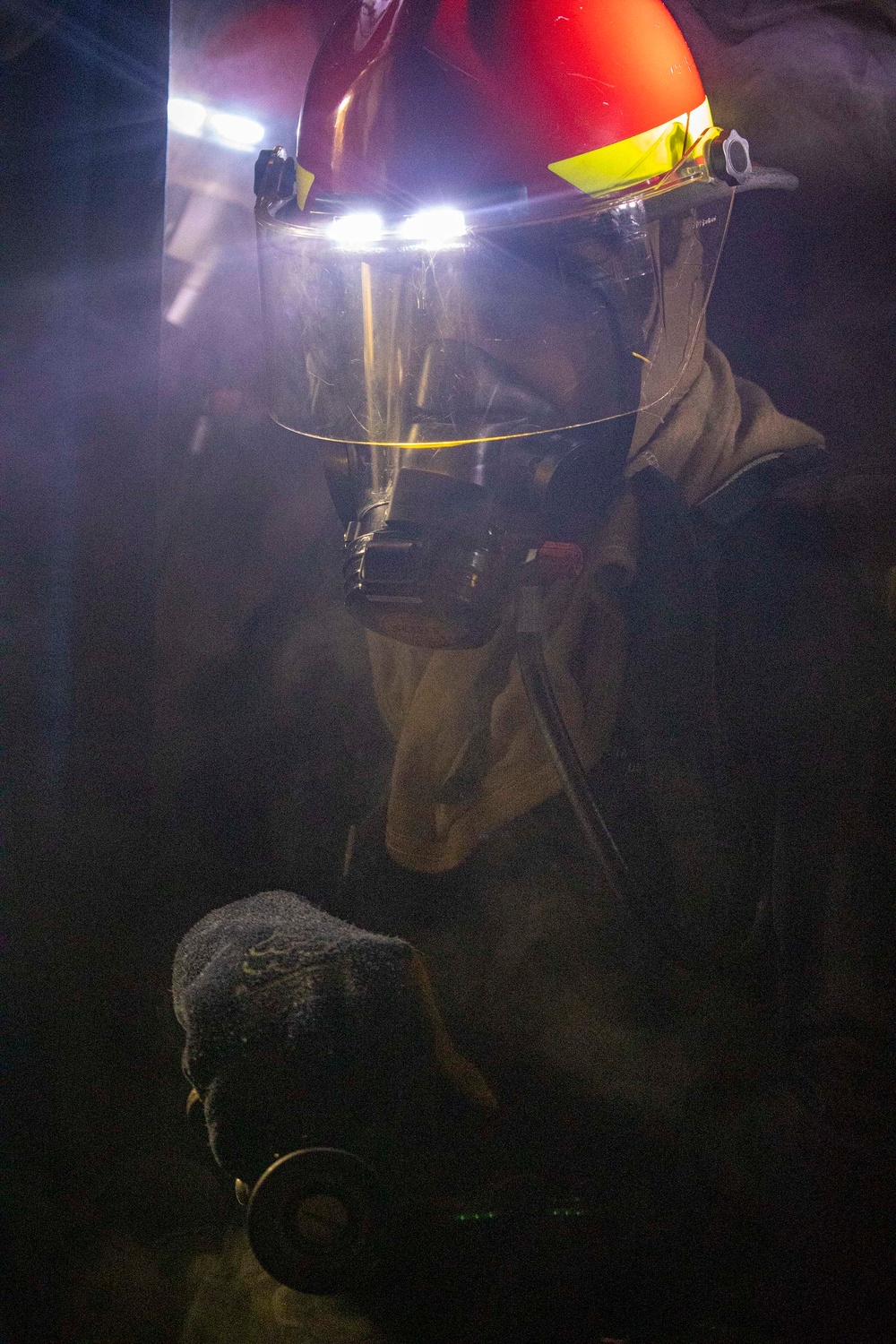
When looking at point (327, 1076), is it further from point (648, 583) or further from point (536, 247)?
point (536, 247)

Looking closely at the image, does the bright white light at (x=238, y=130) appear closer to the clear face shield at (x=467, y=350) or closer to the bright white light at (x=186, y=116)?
the bright white light at (x=186, y=116)

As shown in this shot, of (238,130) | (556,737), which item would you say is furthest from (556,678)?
(238,130)

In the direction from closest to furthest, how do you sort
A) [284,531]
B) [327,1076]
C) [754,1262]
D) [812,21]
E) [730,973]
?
[327,1076], [754,1262], [730,973], [812,21], [284,531]

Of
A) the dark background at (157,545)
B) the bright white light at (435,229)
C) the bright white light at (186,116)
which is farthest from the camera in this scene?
the bright white light at (186,116)

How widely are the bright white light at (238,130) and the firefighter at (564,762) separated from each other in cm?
55

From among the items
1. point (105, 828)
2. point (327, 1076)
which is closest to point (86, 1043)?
point (105, 828)

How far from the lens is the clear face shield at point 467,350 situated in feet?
3.83

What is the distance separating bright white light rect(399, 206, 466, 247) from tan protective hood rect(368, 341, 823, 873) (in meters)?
0.40

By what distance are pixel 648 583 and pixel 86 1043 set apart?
1127mm

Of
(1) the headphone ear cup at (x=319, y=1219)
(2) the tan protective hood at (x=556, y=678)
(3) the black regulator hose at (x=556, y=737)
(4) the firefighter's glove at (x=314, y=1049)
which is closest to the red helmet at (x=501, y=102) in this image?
(2) the tan protective hood at (x=556, y=678)

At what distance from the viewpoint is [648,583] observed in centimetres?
143

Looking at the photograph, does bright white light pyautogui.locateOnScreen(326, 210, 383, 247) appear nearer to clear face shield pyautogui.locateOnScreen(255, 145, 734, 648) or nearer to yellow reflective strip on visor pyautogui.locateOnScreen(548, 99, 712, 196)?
clear face shield pyautogui.locateOnScreen(255, 145, 734, 648)

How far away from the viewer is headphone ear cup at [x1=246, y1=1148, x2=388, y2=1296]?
1.03 metres

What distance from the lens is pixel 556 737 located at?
1373mm
